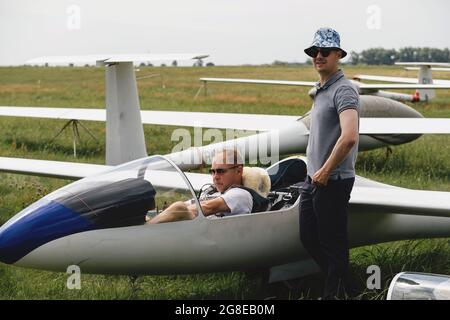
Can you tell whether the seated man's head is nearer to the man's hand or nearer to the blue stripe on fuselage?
the man's hand

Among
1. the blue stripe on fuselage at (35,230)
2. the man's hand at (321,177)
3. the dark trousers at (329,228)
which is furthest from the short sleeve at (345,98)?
the blue stripe on fuselage at (35,230)

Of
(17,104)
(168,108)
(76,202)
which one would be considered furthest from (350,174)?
(17,104)

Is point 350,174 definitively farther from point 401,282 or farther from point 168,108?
point 168,108

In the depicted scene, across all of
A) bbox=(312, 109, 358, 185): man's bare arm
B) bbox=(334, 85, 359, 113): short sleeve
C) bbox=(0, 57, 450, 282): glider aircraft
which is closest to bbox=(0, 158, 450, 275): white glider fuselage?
bbox=(0, 57, 450, 282): glider aircraft

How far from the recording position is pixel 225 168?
5.87 metres

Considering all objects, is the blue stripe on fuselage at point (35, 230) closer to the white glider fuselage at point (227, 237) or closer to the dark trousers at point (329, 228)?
the white glider fuselage at point (227, 237)

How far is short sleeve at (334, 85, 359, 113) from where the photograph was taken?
522cm

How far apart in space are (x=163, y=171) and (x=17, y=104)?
25434 mm

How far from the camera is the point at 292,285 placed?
624 centimetres

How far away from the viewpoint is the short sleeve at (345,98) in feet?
17.1

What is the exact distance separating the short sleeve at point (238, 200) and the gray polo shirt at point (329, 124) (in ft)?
1.99

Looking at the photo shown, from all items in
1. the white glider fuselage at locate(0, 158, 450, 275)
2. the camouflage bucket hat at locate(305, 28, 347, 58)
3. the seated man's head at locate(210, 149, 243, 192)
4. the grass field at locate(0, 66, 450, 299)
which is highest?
the camouflage bucket hat at locate(305, 28, 347, 58)

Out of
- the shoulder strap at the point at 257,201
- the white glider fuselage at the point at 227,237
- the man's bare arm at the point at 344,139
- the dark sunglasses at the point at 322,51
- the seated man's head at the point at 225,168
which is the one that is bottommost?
the white glider fuselage at the point at 227,237
